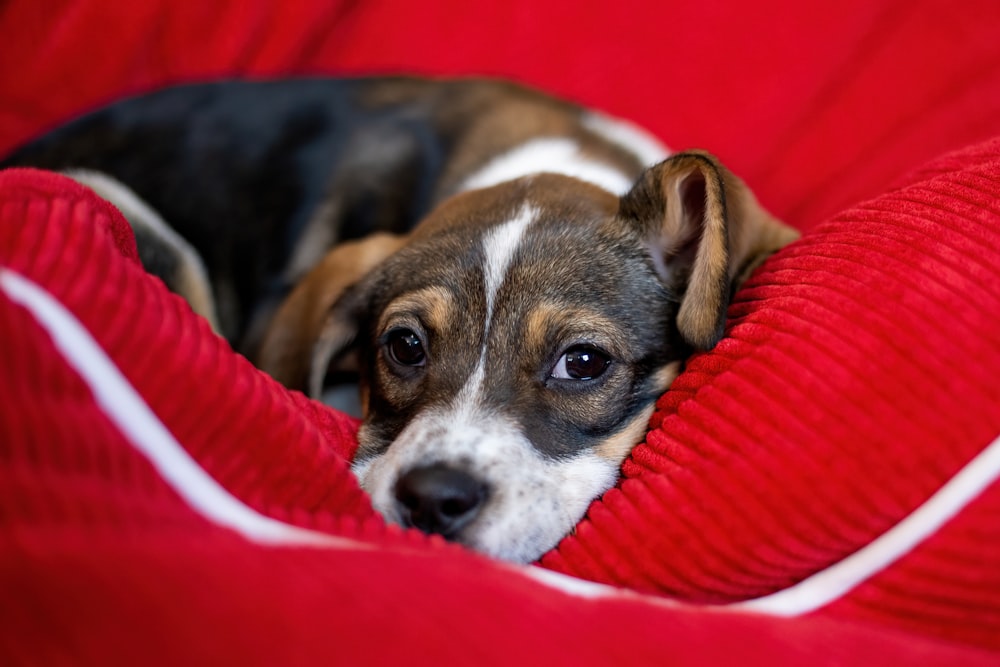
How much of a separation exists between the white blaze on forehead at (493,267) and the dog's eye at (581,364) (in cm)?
21

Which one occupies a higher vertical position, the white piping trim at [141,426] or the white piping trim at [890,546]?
the white piping trim at [890,546]

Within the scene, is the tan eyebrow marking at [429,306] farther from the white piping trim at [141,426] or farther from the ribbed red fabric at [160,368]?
Result: the white piping trim at [141,426]

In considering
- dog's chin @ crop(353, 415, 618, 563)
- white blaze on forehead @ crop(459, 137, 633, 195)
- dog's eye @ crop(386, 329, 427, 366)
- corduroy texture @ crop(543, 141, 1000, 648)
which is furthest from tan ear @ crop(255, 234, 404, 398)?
corduroy texture @ crop(543, 141, 1000, 648)

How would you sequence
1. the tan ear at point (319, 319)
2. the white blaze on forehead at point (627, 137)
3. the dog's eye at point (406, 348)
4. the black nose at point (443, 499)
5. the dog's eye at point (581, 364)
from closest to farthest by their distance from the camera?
the black nose at point (443, 499)
the dog's eye at point (581, 364)
the dog's eye at point (406, 348)
the tan ear at point (319, 319)
the white blaze on forehead at point (627, 137)

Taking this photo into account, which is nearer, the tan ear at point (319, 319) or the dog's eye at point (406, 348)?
the dog's eye at point (406, 348)

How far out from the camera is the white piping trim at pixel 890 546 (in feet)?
5.38

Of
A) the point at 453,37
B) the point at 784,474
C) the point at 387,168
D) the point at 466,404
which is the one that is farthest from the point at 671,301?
the point at 453,37

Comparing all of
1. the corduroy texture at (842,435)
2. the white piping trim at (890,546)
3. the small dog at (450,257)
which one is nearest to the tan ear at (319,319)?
the small dog at (450,257)

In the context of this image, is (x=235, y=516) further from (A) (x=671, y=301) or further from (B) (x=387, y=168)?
(B) (x=387, y=168)

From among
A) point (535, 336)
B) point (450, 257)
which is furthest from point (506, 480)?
point (450, 257)

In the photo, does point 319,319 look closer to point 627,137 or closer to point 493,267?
point 493,267

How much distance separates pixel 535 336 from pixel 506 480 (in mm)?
425

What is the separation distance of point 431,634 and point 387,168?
252 centimetres

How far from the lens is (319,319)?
2.96 metres
